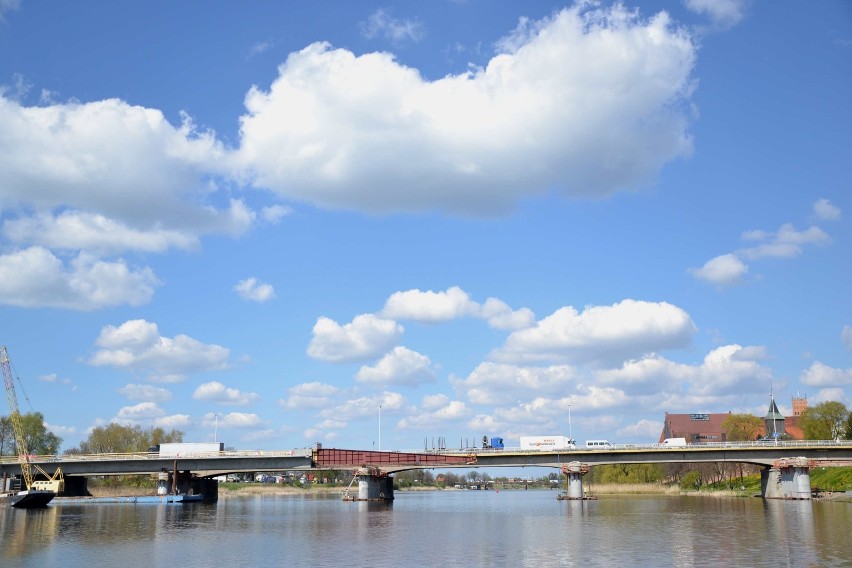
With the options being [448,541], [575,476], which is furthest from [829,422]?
[448,541]

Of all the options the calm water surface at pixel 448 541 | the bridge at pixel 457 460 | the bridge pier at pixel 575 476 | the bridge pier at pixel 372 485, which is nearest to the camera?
the calm water surface at pixel 448 541

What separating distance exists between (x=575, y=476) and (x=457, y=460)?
2379 centimetres

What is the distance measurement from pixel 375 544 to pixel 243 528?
2744 centimetres

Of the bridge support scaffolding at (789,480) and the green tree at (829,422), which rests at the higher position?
the green tree at (829,422)

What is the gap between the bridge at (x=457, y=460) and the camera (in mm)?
140125

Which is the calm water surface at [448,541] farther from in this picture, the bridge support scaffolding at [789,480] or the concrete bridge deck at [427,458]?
the concrete bridge deck at [427,458]

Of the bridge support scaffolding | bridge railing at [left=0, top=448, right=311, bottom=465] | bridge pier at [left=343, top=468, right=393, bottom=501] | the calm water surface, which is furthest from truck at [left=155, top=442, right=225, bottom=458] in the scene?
the bridge support scaffolding

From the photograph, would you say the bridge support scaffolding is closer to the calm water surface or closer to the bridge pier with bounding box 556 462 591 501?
the bridge pier with bounding box 556 462 591 501

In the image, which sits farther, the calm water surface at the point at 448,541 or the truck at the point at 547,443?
the truck at the point at 547,443

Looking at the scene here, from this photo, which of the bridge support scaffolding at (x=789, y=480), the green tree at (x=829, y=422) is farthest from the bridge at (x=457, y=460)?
the green tree at (x=829, y=422)

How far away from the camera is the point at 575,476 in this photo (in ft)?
494

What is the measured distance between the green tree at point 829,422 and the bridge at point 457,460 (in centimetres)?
3880

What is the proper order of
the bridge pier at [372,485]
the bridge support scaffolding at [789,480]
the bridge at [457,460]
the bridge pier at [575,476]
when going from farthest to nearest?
the bridge pier at [372,485] → the bridge pier at [575,476] → the bridge at [457,460] → the bridge support scaffolding at [789,480]

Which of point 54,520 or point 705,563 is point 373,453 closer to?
point 54,520
